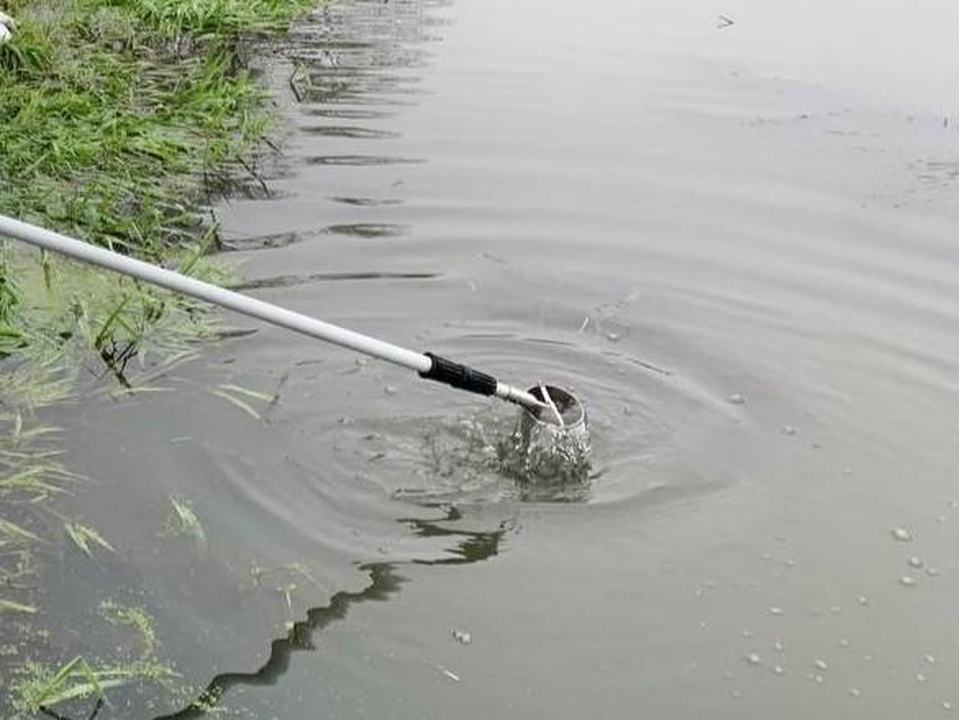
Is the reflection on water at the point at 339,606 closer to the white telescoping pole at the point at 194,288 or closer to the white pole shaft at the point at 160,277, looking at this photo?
the white telescoping pole at the point at 194,288

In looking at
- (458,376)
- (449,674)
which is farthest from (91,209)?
(449,674)

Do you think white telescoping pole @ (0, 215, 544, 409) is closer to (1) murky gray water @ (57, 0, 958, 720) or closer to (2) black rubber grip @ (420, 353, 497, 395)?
(2) black rubber grip @ (420, 353, 497, 395)

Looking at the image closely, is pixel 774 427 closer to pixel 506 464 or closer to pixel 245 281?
pixel 506 464

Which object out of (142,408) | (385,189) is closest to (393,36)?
(385,189)

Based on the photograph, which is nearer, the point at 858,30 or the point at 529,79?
the point at 529,79

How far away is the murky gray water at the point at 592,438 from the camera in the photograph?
3334 millimetres

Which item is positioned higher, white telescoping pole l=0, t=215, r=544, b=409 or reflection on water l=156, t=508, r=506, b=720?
white telescoping pole l=0, t=215, r=544, b=409

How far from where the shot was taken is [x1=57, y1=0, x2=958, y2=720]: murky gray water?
3.33 meters

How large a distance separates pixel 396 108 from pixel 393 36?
230cm

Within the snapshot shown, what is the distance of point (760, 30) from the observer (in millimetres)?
11031

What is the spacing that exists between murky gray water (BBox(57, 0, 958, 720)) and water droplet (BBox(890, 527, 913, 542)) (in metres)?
0.02

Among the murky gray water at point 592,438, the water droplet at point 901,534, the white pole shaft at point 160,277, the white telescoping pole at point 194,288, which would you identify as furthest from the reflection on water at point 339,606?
the water droplet at point 901,534

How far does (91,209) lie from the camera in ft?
18.2

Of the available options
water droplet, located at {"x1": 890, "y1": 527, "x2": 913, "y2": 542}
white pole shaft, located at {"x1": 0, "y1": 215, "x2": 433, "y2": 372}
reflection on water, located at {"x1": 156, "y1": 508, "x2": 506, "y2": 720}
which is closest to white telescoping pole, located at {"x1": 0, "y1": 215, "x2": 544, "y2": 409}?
white pole shaft, located at {"x1": 0, "y1": 215, "x2": 433, "y2": 372}
